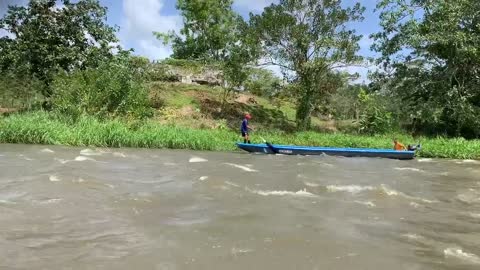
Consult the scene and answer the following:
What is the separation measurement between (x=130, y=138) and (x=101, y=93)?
15.2ft

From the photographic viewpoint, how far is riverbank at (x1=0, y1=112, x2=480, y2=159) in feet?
53.4

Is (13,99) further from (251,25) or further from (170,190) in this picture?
(170,190)

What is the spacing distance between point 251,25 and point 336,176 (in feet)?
53.1

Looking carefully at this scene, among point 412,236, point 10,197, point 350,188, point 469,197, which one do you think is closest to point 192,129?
point 350,188

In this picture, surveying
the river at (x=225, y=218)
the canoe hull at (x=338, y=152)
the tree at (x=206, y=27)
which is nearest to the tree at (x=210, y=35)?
the tree at (x=206, y=27)

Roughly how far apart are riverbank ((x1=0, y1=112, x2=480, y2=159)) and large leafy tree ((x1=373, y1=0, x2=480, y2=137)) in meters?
3.82

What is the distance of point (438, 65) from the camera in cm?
2673

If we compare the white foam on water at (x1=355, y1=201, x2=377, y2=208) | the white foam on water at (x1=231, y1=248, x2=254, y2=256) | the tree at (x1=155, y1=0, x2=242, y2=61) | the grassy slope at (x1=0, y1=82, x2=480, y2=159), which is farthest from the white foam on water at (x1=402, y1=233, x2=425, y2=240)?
the tree at (x1=155, y1=0, x2=242, y2=61)

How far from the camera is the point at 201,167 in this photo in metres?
12.7

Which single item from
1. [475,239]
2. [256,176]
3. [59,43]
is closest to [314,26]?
[59,43]

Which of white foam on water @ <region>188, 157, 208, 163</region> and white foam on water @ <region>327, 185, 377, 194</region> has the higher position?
white foam on water @ <region>188, 157, 208, 163</region>

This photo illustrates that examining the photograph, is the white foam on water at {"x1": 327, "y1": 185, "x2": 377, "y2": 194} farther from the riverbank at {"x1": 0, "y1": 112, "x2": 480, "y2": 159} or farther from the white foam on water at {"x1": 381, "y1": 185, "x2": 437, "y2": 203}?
the riverbank at {"x1": 0, "y1": 112, "x2": 480, "y2": 159}

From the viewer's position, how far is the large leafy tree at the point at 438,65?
80.3ft

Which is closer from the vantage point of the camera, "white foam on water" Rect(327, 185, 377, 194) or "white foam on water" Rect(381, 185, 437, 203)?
"white foam on water" Rect(381, 185, 437, 203)
